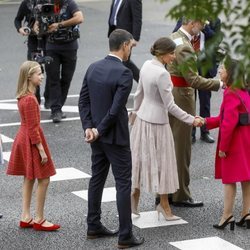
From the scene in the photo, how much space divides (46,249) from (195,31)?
9.66 feet

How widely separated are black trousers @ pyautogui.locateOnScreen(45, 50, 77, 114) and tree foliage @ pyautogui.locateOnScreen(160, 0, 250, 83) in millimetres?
9327

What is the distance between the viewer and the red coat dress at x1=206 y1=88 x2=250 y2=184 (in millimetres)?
9195

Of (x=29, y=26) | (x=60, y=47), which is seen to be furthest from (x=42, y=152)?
(x=29, y=26)

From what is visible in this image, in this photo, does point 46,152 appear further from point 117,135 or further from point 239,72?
point 239,72

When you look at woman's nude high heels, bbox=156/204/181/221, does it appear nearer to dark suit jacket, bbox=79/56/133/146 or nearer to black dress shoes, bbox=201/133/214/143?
dark suit jacket, bbox=79/56/133/146

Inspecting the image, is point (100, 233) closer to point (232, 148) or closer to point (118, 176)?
point (118, 176)

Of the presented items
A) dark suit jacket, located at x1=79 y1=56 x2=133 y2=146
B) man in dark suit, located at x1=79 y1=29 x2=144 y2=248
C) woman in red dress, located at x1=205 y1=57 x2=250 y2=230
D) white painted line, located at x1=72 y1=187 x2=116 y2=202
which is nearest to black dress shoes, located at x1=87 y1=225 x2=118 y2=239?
man in dark suit, located at x1=79 y1=29 x2=144 y2=248

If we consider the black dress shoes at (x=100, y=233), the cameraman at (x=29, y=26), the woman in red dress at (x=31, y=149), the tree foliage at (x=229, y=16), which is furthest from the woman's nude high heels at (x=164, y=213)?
the cameraman at (x=29, y=26)

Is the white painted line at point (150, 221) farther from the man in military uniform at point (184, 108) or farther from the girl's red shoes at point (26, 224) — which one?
the girl's red shoes at point (26, 224)

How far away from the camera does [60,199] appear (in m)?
10.5

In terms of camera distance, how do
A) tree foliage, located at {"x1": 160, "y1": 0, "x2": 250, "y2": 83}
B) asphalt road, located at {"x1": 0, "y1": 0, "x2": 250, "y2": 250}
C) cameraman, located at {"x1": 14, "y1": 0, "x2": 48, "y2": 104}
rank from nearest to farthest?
tree foliage, located at {"x1": 160, "y1": 0, "x2": 250, "y2": 83} → asphalt road, located at {"x1": 0, "y1": 0, "x2": 250, "y2": 250} → cameraman, located at {"x1": 14, "y1": 0, "x2": 48, "y2": 104}

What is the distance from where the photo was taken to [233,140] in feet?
30.6

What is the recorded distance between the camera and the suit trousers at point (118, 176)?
8844 millimetres

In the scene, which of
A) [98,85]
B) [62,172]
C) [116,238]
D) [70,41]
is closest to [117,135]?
[98,85]
